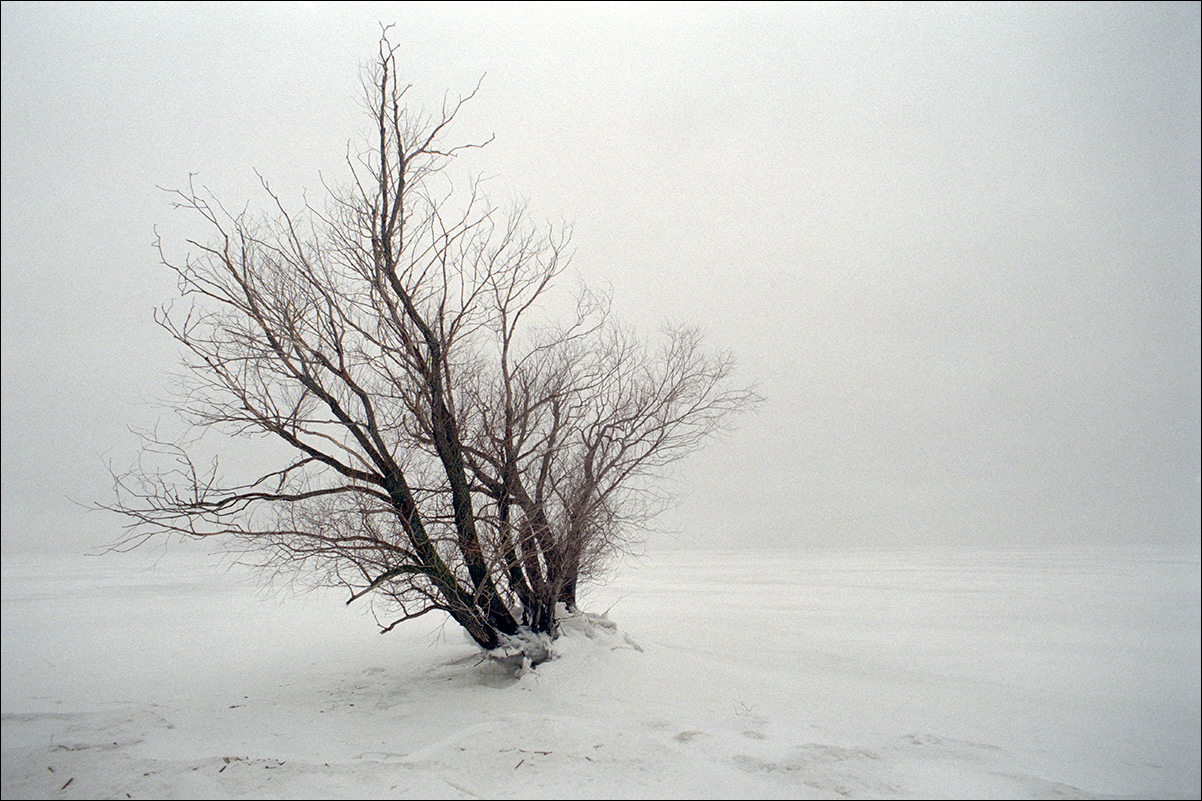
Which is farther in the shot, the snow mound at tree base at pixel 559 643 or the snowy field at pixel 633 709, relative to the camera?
the snow mound at tree base at pixel 559 643

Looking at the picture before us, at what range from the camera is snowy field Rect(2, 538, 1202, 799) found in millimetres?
5984

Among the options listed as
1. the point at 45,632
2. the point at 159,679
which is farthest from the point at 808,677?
the point at 45,632

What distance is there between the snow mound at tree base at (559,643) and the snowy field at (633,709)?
0.25 feet

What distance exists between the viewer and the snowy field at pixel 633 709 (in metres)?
5.98

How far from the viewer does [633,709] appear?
326 inches

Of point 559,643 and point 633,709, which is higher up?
point 559,643

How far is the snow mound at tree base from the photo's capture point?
32.2ft

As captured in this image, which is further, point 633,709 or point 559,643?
point 559,643

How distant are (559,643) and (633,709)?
212 centimetres

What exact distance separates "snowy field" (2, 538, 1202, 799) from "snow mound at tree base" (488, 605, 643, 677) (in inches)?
3.0

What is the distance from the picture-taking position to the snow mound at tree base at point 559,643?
32.2 feet

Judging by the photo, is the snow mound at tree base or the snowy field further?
the snow mound at tree base

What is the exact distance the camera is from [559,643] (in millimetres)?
10148

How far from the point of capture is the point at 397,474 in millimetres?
9383
